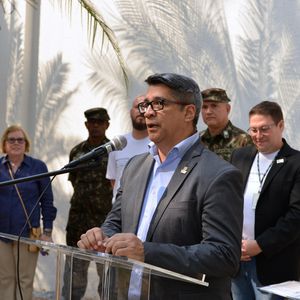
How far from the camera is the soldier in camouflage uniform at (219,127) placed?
6.77 metres

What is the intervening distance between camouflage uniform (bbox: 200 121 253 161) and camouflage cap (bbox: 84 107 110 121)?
5.11 ft

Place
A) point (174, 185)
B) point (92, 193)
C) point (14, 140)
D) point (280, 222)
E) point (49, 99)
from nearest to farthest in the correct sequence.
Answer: point (174, 185)
point (280, 222)
point (14, 140)
point (92, 193)
point (49, 99)

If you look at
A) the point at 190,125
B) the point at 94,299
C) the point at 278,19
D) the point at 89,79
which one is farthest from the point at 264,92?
the point at 94,299

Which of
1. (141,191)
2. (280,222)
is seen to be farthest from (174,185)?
(280,222)

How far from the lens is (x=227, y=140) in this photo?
679 centimetres

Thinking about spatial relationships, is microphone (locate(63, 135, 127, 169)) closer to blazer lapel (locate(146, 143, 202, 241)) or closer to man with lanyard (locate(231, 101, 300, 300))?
blazer lapel (locate(146, 143, 202, 241))

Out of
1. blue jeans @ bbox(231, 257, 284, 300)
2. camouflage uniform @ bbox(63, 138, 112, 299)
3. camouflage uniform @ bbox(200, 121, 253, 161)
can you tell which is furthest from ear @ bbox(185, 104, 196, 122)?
camouflage uniform @ bbox(63, 138, 112, 299)

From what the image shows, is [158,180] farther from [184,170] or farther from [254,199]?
[254,199]

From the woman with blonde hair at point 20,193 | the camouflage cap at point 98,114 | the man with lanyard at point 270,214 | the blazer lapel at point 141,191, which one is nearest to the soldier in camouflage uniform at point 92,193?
the camouflage cap at point 98,114

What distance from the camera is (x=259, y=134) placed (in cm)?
574

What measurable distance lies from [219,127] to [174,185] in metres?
3.25

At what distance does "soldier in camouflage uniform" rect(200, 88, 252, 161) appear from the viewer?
6773mm

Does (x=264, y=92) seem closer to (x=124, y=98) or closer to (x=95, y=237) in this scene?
(x=124, y=98)

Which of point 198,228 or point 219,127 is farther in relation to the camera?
point 219,127
